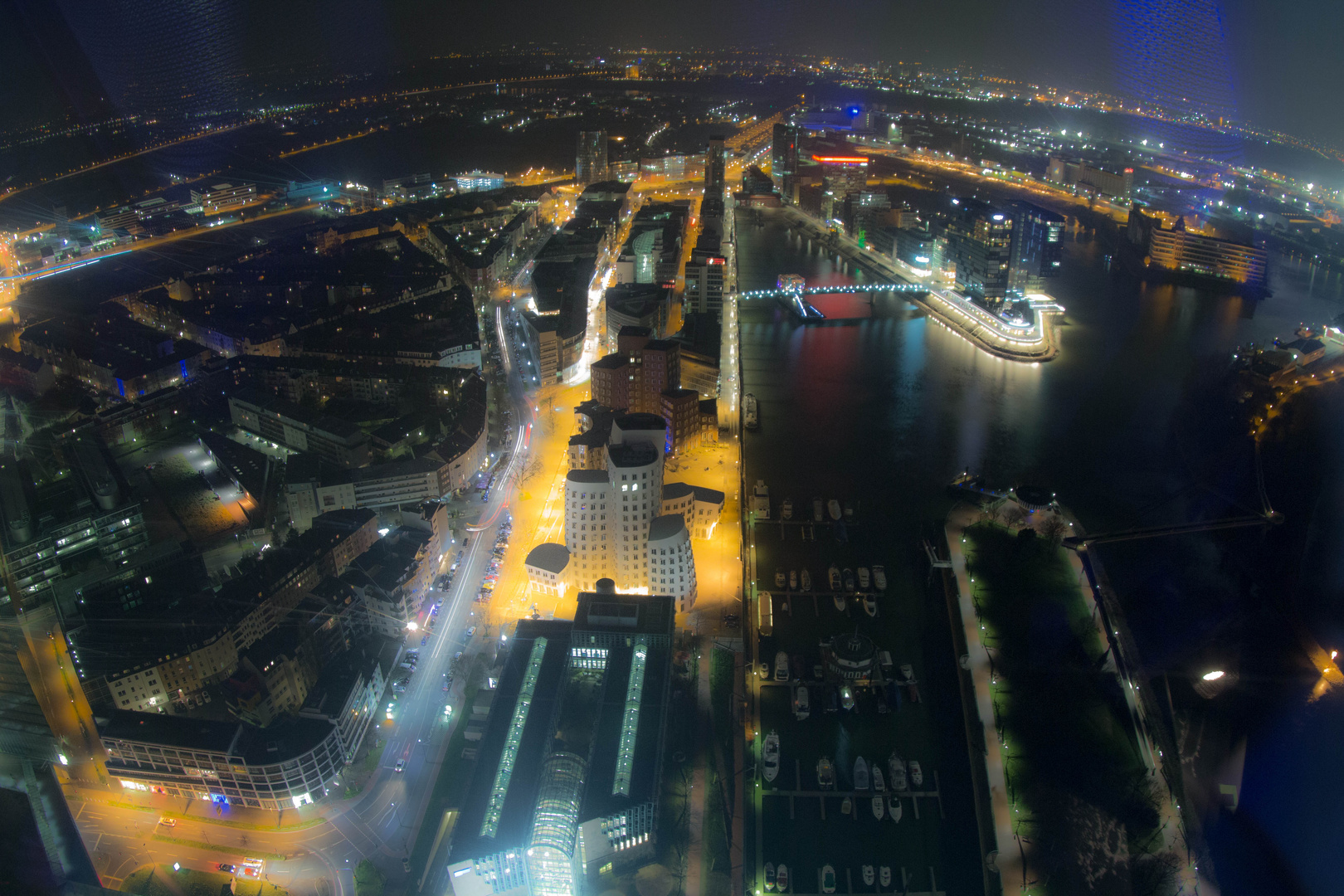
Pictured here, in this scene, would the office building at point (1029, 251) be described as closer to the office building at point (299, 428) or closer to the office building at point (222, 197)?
the office building at point (299, 428)

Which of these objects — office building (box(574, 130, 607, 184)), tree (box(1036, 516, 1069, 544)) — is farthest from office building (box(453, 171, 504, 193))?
tree (box(1036, 516, 1069, 544))

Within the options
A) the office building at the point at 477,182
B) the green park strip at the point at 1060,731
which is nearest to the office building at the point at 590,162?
the office building at the point at 477,182

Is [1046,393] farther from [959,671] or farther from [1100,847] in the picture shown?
[1100,847]

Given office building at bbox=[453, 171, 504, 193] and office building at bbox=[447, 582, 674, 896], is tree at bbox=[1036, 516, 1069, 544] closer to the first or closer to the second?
office building at bbox=[447, 582, 674, 896]

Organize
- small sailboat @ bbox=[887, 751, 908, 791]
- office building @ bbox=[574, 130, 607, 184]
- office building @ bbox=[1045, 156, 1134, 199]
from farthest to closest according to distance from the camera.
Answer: office building @ bbox=[574, 130, 607, 184], office building @ bbox=[1045, 156, 1134, 199], small sailboat @ bbox=[887, 751, 908, 791]

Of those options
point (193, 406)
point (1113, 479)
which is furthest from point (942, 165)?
point (193, 406)

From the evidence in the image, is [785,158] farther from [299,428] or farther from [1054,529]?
[1054,529]
